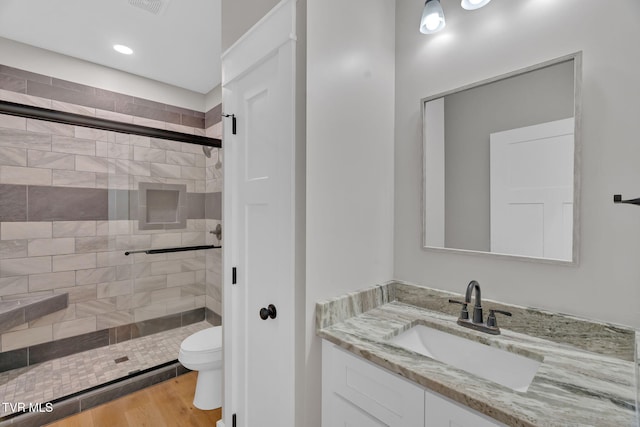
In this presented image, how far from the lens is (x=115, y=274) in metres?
2.45

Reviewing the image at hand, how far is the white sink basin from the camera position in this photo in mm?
1004

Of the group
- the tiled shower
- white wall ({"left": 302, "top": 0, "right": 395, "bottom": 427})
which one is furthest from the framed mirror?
the tiled shower

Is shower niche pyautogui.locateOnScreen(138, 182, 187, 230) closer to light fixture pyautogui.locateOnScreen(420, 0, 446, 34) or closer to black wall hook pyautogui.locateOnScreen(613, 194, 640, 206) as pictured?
light fixture pyautogui.locateOnScreen(420, 0, 446, 34)

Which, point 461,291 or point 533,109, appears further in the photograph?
point 461,291

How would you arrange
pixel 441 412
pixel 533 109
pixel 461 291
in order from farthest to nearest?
1. pixel 461 291
2. pixel 533 109
3. pixel 441 412

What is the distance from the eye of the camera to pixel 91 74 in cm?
263

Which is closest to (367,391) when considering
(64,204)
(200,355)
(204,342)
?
(200,355)

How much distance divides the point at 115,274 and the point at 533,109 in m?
3.02

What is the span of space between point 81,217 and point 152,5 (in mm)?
1791

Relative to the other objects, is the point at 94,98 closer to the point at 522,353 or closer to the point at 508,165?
the point at 508,165

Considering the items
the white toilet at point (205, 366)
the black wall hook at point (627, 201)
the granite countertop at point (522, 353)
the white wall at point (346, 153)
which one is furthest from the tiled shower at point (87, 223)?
the black wall hook at point (627, 201)

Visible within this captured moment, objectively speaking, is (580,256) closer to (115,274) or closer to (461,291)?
(461,291)

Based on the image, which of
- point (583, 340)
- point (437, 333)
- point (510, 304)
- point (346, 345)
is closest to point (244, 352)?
point (346, 345)

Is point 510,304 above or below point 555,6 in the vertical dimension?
below
